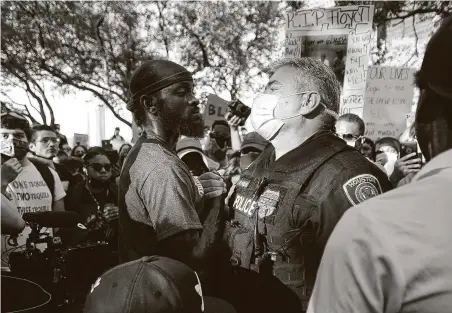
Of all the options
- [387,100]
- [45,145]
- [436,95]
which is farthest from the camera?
[387,100]

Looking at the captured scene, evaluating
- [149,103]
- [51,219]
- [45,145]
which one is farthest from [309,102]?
[45,145]

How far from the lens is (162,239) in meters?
2.07

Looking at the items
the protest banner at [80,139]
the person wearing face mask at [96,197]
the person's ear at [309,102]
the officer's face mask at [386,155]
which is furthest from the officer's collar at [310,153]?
the protest banner at [80,139]

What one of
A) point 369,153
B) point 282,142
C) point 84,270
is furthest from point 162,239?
point 369,153

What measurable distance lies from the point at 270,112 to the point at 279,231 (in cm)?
64

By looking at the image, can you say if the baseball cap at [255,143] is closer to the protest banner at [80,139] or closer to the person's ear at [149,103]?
the person's ear at [149,103]

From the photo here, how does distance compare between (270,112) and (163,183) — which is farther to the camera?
(270,112)

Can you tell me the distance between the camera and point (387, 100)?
6305 millimetres

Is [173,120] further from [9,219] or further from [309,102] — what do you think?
[9,219]

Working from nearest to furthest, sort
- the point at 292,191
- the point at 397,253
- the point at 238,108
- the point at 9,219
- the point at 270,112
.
→ the point at 397,253, the point at 292,191, the point at 9,219, the point at 270,112, the point at 238,108

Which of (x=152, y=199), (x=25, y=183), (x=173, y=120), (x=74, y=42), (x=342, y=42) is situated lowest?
(x=25, y=183)

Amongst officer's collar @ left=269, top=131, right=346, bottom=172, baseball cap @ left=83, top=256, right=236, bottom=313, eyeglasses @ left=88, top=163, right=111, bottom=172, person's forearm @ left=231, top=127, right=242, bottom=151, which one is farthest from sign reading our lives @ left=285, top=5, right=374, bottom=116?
baseball cap @ left=83, top=256, right=236, bottom=313

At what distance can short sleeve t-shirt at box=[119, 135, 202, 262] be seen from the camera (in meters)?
2.06

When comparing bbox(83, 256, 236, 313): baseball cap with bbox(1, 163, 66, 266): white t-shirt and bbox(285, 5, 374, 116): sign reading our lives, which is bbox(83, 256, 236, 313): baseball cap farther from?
bbox(285, 5, 374, 116): sign reading our lives
